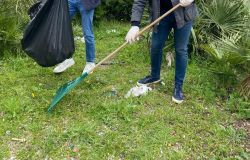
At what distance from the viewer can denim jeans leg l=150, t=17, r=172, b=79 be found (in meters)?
4.05

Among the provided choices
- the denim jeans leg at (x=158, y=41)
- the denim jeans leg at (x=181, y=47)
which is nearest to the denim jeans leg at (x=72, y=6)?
the denim jeans leg at (x=158, y=41)

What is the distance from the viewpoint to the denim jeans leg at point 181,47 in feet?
13.0

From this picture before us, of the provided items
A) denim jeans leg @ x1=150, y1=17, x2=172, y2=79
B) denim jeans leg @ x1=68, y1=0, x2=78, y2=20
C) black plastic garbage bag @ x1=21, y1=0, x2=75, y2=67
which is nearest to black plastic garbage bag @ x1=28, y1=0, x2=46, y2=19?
black plastic garbage bag @ x1=21, y1=0, x2=75, y2=67

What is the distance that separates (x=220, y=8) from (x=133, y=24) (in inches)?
75.9

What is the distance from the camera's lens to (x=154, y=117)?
4.04 m

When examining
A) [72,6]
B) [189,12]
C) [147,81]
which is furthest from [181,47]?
[72,6]

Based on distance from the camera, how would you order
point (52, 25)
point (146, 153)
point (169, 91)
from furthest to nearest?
point (169, 91), point (52, 25), point (146, 153)

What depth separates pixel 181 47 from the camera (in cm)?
405

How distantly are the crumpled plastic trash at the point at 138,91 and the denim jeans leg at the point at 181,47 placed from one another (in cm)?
41

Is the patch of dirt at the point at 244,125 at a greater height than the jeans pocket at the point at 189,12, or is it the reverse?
the jeans pocket at the point at 189,12

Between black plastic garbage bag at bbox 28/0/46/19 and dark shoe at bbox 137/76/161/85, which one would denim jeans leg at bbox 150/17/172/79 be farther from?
black plastic garbage bag at bbox 28/0/46/19

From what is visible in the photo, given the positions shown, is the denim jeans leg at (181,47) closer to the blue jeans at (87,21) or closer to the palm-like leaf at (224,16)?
the blue jeans at (87,21)

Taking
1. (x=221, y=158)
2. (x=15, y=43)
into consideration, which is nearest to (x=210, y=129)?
(x=221, y=158)

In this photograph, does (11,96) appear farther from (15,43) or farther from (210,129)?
(210,129)
